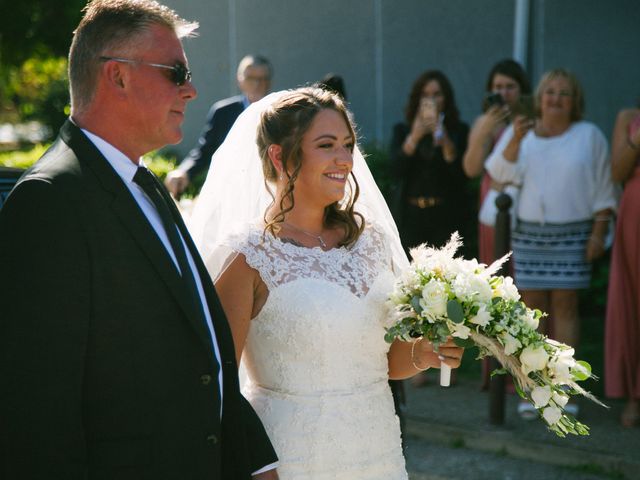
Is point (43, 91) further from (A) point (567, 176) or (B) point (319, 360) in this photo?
(B) point (319, 360)

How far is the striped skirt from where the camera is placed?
646cm

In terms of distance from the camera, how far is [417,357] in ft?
11.1

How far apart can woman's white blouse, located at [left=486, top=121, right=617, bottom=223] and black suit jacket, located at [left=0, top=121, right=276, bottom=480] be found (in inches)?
170

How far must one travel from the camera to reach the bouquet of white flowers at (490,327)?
3.13 m

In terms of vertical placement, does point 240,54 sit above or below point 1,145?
above

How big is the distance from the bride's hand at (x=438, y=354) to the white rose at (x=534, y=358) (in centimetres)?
21

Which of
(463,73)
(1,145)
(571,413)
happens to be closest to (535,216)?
(571,413)

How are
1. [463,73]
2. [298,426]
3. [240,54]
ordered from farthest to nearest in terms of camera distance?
[240,54] → [463,73] → [298,426]

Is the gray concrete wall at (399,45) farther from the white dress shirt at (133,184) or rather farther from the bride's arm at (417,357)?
the white dress shirt at (133,184)

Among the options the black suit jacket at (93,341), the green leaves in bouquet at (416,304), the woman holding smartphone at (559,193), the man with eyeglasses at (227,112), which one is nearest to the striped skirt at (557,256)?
the woman holding smartphone at (559,193)

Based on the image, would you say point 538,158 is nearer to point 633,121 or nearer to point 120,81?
point 633,121

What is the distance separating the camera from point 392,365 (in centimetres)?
355

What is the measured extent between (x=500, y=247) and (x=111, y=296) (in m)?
4.28

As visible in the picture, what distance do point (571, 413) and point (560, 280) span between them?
89 centimetres
